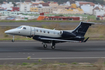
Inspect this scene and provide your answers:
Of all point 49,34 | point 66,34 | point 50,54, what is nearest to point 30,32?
point 49,34

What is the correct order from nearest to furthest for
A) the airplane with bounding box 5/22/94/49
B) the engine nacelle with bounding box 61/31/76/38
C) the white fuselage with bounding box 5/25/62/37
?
1. the white fuselage with bounding box 5/25/62/37
2. the airplane with bounding box 5/22/94/49
3. the engine nacelle with bounding box 61/31/76/38

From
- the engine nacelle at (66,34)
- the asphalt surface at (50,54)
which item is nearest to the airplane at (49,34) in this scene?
the engine nacelle at (66,34)

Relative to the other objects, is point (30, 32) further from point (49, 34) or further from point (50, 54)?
point (50, 54)

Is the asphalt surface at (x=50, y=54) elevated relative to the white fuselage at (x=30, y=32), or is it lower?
lower

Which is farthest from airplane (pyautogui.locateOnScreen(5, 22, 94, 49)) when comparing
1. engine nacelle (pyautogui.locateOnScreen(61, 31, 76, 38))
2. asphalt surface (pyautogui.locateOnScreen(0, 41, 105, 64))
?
asphalt surface (pyautogui.locateOnScreen(0, 41, 105, 64))

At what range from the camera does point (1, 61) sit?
52.1 feet

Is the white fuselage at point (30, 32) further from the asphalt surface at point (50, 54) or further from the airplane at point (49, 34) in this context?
the asphalt surface at point (50, 54)

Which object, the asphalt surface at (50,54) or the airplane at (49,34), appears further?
the airplane at (49,34)

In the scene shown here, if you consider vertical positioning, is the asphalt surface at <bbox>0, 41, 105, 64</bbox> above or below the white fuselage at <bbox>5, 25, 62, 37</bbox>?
below

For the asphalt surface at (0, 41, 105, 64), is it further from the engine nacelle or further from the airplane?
the engine nacelle

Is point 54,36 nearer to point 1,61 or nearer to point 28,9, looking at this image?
point 1,61

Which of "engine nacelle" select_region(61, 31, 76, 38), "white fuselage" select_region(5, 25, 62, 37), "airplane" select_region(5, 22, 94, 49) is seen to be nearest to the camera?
"white fuselage" select_region(5, 25, 62, 37)

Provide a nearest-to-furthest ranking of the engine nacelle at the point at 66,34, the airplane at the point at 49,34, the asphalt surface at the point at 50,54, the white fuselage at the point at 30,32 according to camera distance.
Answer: the asphalt surface at the point at 50,54 < the white fuselage at the point at 30,32 < the airplane at the point at 49,34 < the engine nacelle at the point at 66,34

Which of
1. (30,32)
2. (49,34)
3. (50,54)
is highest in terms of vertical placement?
(30,32)
